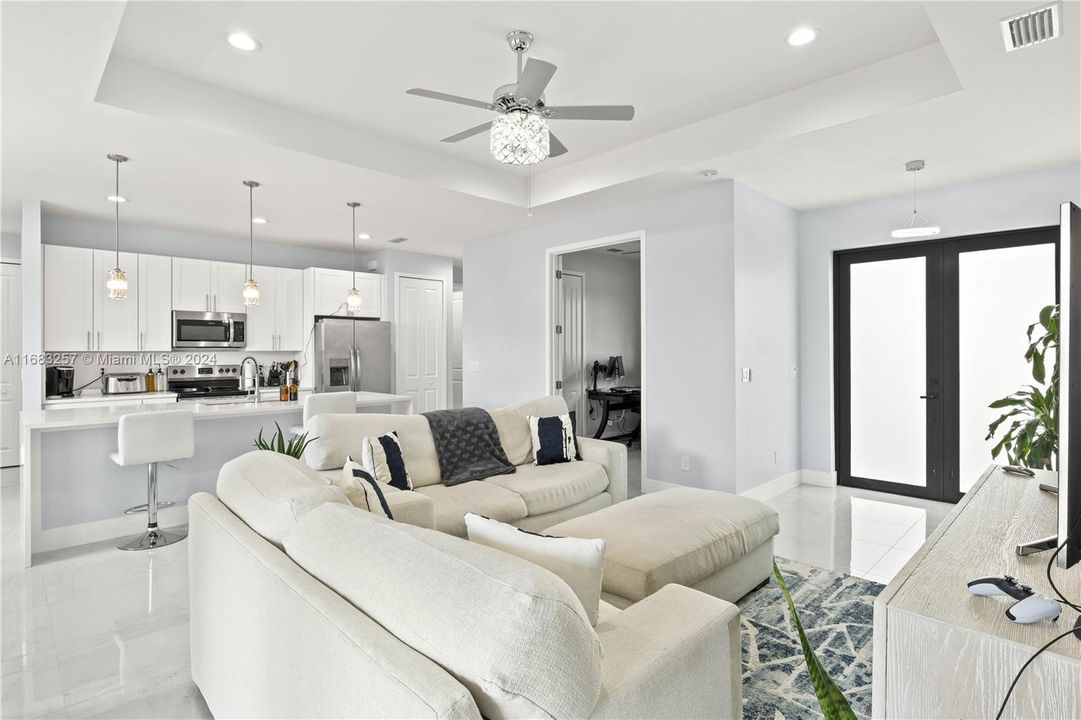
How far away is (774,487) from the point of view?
489 centimetres

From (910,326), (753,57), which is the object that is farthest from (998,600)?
(910,326)

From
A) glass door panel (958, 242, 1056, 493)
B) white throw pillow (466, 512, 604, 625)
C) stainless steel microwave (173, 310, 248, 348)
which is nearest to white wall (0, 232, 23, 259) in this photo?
stainless steel microwave (173, 310, 248, 348)

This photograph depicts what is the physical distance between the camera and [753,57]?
3.01 meters

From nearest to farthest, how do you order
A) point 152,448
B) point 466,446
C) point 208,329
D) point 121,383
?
point 152,448, point 466,446, point 121,383, point 208,329

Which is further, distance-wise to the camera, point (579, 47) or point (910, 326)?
point (910, 326)

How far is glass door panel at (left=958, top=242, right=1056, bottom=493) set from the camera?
165 inches

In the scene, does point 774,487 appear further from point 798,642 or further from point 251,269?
point 251,269

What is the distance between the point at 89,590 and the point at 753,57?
461cm

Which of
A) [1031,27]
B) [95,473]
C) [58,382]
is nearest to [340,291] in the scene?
[58,382]

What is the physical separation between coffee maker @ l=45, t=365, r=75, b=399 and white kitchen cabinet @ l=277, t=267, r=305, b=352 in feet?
6.51

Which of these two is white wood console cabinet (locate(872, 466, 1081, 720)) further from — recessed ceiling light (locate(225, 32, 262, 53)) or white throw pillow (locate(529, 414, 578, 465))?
recessed ceiling light (locate(225, 32, 262, 53))

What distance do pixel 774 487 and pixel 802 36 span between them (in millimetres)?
3540

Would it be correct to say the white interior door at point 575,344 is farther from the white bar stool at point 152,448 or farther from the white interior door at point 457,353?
the white bar stool at point 152,448

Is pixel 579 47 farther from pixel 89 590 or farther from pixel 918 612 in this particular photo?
pixel 89 590
